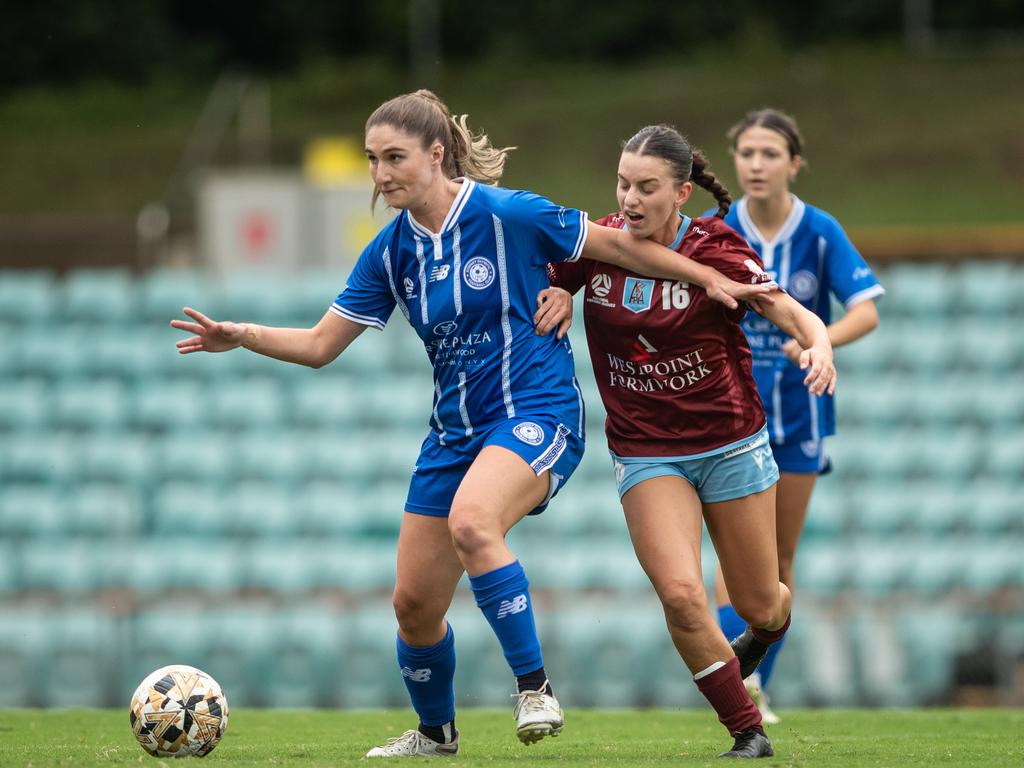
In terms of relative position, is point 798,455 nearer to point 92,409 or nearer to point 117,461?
point 117,461

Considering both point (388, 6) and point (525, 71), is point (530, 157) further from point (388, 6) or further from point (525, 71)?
point (388, 6)

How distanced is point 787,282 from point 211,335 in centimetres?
266

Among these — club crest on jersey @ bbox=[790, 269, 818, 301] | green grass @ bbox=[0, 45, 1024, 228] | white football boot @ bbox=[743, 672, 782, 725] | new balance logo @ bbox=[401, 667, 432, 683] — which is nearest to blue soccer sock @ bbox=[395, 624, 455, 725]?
new balance logo @ bbox=[401, 667, 432, 683]

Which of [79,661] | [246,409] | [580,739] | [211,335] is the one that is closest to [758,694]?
[580,739]

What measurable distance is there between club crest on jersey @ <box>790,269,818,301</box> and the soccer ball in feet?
9.88

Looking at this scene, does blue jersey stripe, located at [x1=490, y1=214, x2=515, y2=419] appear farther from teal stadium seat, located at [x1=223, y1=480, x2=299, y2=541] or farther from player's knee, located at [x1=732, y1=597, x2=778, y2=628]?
teal stadium seat, located at [x1=223, y1=480, x2=299, y2=541]

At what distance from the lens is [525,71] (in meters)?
30.9

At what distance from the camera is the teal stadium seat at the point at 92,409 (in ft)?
43.0

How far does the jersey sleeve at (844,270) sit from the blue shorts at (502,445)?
183 cm

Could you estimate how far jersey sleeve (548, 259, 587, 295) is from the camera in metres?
5.29

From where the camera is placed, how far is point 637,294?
16.7 ft

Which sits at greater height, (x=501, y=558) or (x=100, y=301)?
(x=100, y=301)

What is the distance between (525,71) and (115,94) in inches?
337

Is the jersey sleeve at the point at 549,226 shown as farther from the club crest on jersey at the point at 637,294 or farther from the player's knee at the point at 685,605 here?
the player's knee at the point at 685,605
